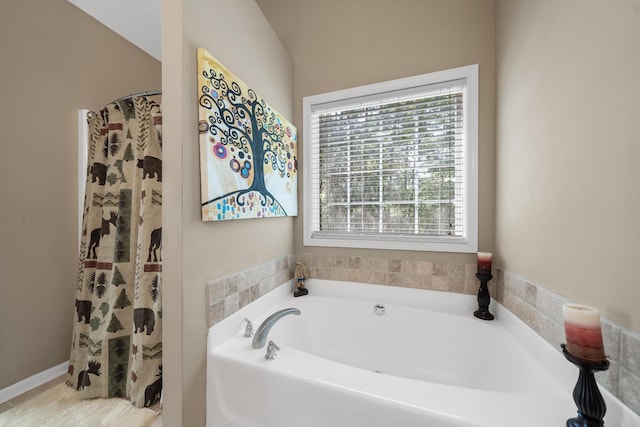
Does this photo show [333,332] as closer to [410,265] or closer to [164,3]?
[410,265]

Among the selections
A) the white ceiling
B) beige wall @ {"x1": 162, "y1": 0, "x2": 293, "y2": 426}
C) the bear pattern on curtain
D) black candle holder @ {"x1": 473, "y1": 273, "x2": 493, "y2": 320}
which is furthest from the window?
the white ceiling

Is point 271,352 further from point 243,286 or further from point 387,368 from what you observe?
point 387,368

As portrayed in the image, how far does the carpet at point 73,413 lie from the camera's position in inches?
51.2

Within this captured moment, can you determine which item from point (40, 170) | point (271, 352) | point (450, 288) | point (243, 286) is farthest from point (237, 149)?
point (40, 170)

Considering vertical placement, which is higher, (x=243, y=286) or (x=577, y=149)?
(x=577, y=149)

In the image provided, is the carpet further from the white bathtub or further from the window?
the window

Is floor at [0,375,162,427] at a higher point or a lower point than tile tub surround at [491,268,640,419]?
lower

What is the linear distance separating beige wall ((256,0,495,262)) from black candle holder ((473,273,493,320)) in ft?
0.52

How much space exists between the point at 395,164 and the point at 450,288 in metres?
0.95

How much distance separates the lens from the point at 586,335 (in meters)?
0.57

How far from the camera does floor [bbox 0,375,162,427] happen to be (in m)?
1.34

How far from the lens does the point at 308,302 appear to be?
1.69 metres

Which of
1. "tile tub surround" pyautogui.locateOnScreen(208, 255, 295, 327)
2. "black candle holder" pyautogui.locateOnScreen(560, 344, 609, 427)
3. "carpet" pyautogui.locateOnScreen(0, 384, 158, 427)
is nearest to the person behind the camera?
"black candle holder" pyautogui.locateOnScreen(560, 344, 609, 427)

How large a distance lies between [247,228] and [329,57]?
1.50 m
